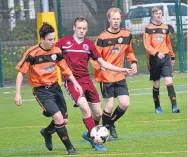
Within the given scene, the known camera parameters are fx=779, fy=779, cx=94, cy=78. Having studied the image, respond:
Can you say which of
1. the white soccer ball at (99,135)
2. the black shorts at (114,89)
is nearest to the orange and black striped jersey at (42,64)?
the white soccer ball at (99,135)

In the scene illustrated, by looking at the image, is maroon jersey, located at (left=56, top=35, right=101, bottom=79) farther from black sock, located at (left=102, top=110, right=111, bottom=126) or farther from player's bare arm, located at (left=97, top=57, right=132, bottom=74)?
black sock, located at (left=102, top=110, right=111, bottom=126)

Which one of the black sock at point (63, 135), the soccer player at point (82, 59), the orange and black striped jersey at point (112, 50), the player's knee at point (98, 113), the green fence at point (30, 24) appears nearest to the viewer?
the black sock at point (63, 135)

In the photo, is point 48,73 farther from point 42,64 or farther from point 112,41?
point 112,41

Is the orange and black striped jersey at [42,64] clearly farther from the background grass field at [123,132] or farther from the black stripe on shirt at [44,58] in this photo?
the background grass field at [123,132]

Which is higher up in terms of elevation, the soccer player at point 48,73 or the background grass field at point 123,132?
the soccer player at point 48,73

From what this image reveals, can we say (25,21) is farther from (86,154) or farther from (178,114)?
(86,154)

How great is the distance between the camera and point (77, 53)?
1109 centimetres

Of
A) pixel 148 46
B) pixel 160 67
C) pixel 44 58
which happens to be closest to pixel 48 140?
pixel 44 58

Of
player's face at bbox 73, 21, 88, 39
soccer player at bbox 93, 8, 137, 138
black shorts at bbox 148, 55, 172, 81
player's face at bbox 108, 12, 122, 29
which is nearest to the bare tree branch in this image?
black shorts at bbox 148, 55, 172, 81

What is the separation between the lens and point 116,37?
1220 centimetres

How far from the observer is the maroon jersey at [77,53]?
11070 mm

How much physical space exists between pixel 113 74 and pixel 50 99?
1958 mm

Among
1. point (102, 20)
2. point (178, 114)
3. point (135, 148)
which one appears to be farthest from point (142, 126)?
point (102, 20)

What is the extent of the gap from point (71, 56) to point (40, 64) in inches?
30.6
